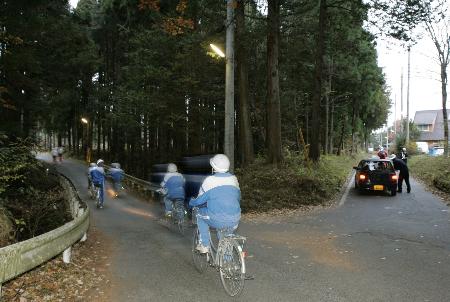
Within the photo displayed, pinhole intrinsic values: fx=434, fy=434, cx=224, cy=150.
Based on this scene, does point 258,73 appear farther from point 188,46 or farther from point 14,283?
point 14,283

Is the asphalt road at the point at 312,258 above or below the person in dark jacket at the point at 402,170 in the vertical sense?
below

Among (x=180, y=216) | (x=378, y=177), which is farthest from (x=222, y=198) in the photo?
(x=378, y=177)

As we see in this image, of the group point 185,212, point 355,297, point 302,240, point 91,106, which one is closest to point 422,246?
point 302,240

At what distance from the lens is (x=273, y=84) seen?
734 inches

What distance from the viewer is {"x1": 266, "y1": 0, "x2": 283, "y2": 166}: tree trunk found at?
18375 mm

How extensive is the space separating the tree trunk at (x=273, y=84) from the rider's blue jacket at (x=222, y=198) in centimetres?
1249

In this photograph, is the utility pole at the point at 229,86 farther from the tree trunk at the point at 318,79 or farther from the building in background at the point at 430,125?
the building in background at the point at 430,125

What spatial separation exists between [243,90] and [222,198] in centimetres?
1393

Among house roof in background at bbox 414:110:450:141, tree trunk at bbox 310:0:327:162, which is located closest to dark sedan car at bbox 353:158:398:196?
tree trunk at bbox 310:0:327:162

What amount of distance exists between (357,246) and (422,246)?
4.40 ft

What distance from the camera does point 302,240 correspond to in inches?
400

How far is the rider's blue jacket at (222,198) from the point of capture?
6426mm

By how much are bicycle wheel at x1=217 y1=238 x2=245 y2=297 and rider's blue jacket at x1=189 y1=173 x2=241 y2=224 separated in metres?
0.35

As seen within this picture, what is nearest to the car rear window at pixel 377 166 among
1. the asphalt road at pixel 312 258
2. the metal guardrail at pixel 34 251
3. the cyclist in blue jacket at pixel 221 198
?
the asphalt road at pixel 312 258
